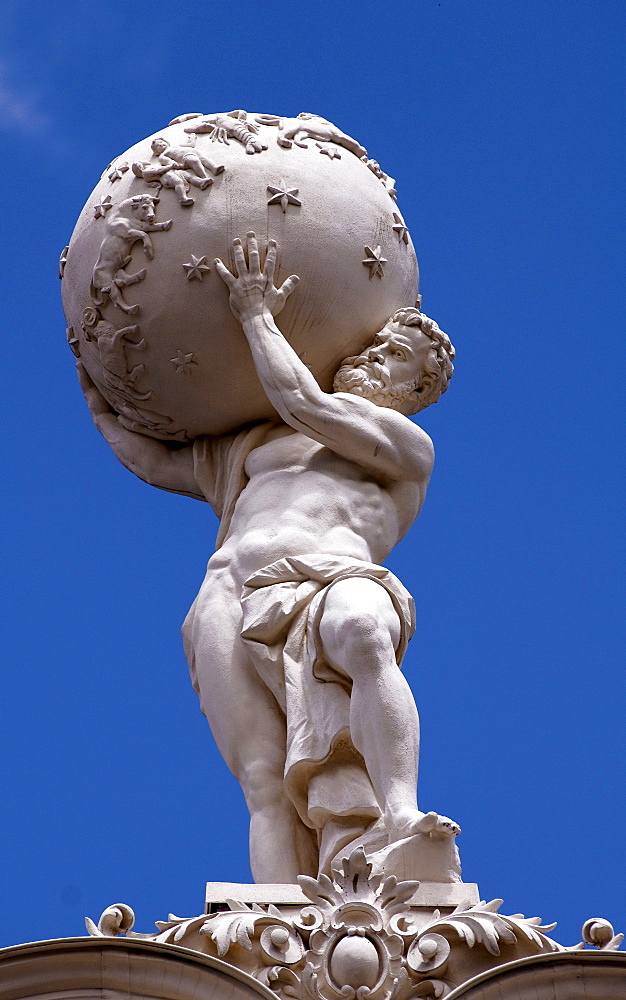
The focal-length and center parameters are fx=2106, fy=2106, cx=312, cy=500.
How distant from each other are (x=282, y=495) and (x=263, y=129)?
243 centimetres

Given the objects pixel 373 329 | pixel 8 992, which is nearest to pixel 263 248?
pixel 373 329

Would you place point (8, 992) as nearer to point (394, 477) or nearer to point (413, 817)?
point (413, 817)

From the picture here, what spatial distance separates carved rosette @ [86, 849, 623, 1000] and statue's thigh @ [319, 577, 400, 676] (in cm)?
Result: 151

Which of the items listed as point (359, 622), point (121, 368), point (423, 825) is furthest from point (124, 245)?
point (423, 825)

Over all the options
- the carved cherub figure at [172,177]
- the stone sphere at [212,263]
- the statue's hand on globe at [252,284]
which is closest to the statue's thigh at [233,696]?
the stone sphere at [212,263]

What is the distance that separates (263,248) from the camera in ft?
41.7

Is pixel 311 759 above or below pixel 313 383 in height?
below

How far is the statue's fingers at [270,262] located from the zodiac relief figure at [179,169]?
1.80ft

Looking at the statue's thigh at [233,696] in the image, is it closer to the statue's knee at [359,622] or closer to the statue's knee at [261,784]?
the statue's knee at [261,784]

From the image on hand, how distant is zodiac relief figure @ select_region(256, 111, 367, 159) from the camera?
1322cm

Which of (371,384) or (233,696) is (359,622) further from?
(371,384)

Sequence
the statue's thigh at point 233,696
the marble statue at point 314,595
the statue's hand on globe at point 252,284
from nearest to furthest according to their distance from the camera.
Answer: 1. the marble statue at point 314,595
2. the statue's thigh at point 233,696
3. the statue's hand on globe at point 252,284

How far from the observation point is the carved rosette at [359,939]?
9812mm

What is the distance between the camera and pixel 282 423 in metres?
13.1
